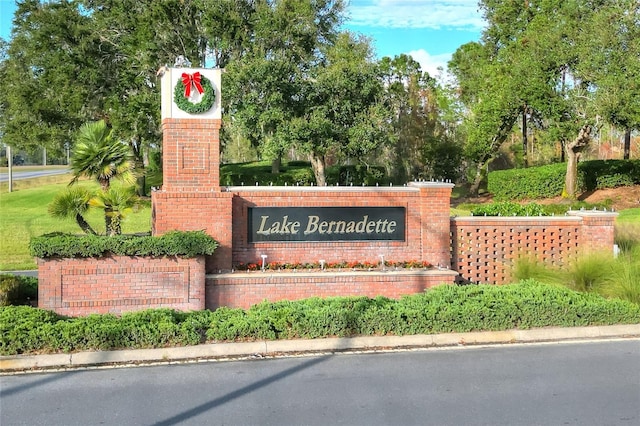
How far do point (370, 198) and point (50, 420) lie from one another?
783 centimetres

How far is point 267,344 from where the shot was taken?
28.8ft

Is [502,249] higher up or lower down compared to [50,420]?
higher up

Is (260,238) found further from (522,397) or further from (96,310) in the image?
(522,397)

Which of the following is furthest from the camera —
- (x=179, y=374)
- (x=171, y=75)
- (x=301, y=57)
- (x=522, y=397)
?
(x=301, y=57)

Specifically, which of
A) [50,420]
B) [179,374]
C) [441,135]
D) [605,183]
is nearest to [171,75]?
[179,374]

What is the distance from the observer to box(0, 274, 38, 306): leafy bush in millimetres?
10953

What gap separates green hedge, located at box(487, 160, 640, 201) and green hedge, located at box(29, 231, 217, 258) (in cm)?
2909

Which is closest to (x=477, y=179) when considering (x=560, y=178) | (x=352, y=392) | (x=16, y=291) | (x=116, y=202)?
(x=560, y=178)

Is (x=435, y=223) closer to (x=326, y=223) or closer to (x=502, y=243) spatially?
(x=502, y=243)

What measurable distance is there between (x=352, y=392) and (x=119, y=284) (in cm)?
536

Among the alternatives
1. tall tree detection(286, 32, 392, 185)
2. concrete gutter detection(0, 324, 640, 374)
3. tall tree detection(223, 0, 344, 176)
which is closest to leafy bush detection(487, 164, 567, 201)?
tall tree detection(286, 32, 392, 185)

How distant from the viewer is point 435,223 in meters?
12.9

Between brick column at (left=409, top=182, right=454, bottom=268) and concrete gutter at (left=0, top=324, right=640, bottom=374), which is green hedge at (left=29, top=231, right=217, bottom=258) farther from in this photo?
brick column at (left=409, top=182, right=454, bottom=268)

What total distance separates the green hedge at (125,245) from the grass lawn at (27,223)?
7.30ft
